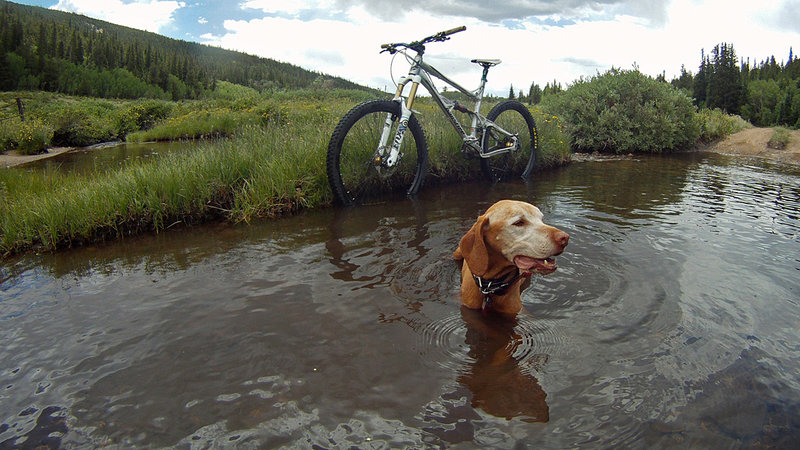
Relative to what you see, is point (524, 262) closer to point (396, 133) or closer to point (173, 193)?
point (396, 133)

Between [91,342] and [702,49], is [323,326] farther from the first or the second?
[702,49]

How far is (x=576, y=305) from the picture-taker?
3670mm

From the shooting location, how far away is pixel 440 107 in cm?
792

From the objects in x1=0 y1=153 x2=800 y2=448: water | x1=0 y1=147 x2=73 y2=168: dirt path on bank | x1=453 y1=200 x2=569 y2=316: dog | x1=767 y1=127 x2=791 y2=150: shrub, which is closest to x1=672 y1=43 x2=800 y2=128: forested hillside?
x1=767 y1=127 x2=791 y2=150: shrub

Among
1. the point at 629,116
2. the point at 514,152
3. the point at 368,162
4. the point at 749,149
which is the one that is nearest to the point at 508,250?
the point at 368,162

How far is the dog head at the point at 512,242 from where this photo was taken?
2990mm

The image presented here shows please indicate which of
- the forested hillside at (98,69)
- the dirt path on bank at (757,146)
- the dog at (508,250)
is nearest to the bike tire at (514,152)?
the dog at (508,250)

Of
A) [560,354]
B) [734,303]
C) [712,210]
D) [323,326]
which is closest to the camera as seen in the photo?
[560,354]

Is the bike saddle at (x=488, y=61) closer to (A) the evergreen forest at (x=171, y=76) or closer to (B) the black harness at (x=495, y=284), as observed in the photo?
(B) the black harness at (x=495, y=284)

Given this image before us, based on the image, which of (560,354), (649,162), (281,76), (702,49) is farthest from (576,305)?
(281,76)

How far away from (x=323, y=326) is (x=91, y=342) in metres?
1.60

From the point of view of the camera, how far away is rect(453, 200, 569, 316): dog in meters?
3.01

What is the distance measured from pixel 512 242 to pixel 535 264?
24 centimetres

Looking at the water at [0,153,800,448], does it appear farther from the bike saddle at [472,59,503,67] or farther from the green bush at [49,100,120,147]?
the green bush at [49,100,120,147]
